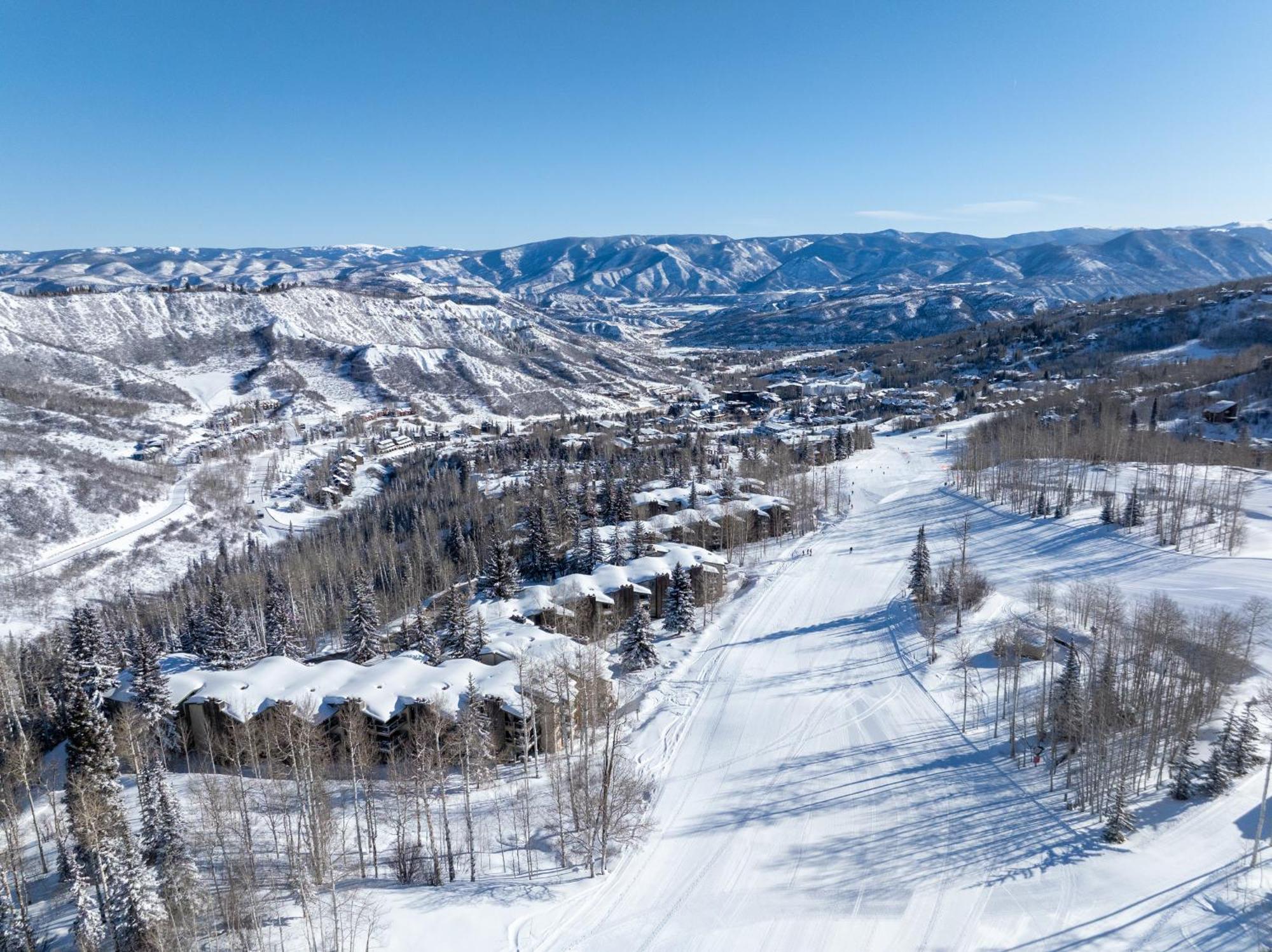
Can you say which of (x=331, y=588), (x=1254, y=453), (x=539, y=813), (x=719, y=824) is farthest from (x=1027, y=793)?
(x=1254, y=453)

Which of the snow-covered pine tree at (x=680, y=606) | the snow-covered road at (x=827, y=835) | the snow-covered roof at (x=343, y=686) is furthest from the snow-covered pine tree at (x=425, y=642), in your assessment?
the snow-covered pine tree at (x=680, y=606)

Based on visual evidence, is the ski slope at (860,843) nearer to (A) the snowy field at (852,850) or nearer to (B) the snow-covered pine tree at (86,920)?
(A) the snowy field at (852,850)

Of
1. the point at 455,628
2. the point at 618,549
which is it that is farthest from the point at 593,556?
the point at 455,628

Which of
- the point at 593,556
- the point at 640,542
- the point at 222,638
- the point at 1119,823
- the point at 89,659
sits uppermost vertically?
the point at 89,659

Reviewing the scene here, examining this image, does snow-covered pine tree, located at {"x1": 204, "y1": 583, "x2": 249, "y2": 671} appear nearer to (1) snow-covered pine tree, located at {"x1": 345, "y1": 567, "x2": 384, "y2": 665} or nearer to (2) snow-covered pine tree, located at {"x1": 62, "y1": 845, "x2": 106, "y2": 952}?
(1) snow-covered pine tree, located at {"x1": 345, "y1": 567, "x2": 384, "y2": 665}

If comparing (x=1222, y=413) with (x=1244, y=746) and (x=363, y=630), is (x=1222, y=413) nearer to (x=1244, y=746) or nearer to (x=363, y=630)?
(x=1244, y=746)

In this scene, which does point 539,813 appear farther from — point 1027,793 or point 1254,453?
point 1254,453

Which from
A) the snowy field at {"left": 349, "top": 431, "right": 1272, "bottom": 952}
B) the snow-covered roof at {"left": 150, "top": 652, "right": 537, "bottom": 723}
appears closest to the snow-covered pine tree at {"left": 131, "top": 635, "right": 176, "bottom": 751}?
the snow-covered roof at {"left": 150, "top": 652, "right": 537, "bottom": 723}

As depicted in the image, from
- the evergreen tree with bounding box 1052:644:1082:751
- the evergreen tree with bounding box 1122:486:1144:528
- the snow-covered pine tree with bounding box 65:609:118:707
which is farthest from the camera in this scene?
the evergreen tree with bounding box 1122:486:1144:528
